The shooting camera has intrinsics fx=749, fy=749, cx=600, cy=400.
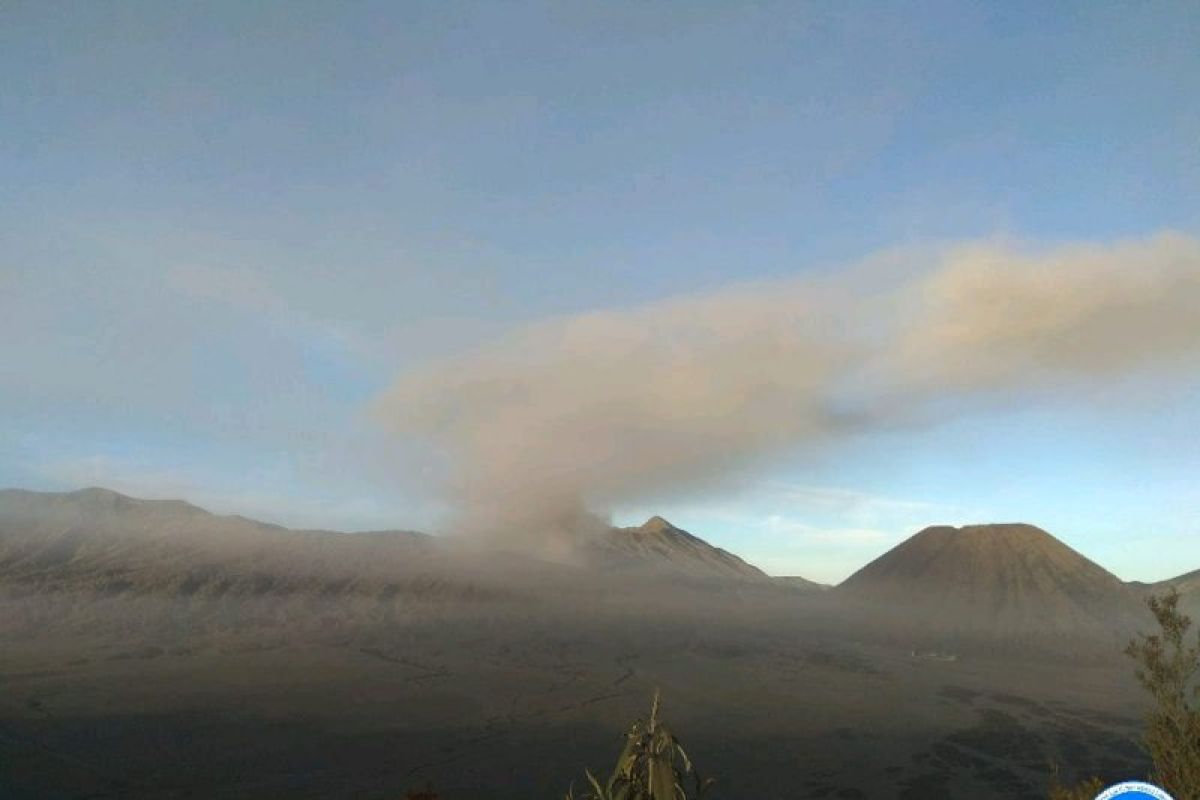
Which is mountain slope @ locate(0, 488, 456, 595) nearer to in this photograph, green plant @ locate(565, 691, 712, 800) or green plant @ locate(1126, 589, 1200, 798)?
green plant @ locate(1126, 589, 1200, 798)

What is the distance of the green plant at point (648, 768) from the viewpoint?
16.1 ft

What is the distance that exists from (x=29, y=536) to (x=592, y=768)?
165619mm

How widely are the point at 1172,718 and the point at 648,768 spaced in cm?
1018

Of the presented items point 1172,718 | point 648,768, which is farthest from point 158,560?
point 648,768

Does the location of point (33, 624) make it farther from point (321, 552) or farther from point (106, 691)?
point (321, 552)

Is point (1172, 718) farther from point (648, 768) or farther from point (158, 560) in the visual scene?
point (158, 560)

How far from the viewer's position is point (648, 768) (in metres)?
5.30

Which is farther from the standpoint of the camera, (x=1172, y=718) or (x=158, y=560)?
(x=158, y=560)

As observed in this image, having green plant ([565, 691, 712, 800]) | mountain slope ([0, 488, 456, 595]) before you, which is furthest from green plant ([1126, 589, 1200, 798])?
mountain slope ([0, 488, 456, 595])

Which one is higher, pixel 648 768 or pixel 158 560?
pixel 158 560

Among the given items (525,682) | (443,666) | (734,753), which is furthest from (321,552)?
(734,753)

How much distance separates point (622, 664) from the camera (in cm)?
10425

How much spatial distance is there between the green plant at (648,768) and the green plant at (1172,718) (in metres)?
8.96

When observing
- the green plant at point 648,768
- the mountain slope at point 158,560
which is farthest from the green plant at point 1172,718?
the mountain slope at point 158,560
